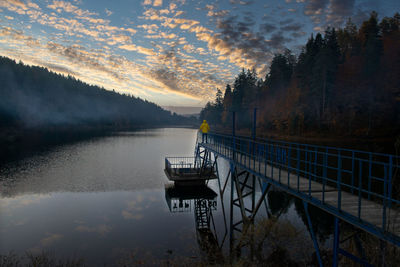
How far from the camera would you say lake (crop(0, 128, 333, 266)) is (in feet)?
44.9

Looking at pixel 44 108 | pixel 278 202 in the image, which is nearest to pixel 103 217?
pixel 278 202

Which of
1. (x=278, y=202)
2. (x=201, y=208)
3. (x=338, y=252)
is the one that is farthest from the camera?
(x=278, y=202)

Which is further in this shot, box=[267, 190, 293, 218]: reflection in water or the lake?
box=[267, 190, 293, 218]: reflection in water

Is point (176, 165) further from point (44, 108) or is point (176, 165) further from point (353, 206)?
point (44, 108)

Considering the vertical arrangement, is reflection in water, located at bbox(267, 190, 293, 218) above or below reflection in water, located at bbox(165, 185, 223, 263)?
above

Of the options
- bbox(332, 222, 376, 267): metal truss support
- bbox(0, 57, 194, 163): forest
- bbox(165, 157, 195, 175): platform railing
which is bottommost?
bbox(165, 157, 195, 175): platform railing

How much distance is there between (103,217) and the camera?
60.3ft

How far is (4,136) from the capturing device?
77062mm

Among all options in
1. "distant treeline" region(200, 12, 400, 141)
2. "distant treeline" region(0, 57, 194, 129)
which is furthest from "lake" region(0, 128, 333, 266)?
"distant treeline" region(0, 57, 194, 129)

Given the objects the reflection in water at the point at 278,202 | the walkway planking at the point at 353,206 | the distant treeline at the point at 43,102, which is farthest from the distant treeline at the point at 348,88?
the distant treeline at the point at 43,102

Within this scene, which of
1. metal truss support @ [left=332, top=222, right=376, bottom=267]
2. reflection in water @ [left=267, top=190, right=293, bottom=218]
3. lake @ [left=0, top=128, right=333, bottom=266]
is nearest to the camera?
metal truss support @ [left=332, top=222, right=376, bottom=267]

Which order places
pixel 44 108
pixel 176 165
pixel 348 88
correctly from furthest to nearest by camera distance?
1. pixel 44 108
2. pixel 348 88
3. pixel 176 165

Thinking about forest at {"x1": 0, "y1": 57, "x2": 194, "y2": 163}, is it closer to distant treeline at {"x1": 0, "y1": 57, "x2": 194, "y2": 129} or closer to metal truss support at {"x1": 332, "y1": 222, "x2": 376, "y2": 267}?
distant treeline at {"x1": 0, "y1": 57, "x2": 194, "y2": 129}

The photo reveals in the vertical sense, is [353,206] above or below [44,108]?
below
